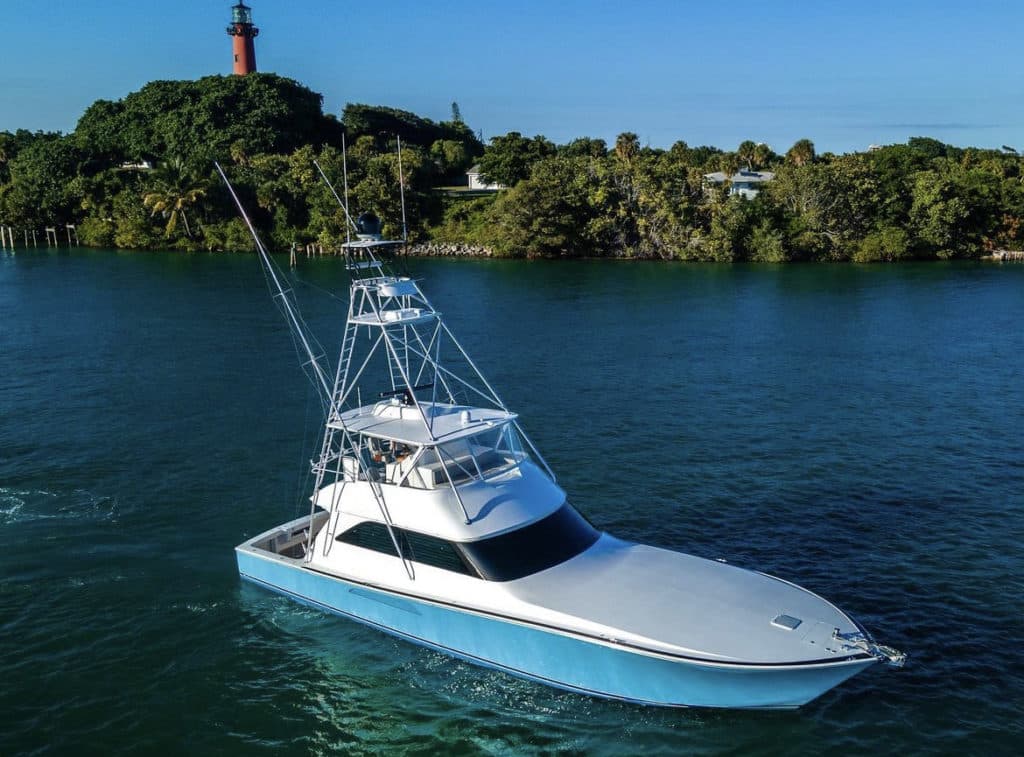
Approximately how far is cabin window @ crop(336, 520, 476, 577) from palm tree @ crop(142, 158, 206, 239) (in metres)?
99.9

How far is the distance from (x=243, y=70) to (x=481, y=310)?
110083 millimetres

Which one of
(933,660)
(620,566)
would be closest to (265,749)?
(620,566)

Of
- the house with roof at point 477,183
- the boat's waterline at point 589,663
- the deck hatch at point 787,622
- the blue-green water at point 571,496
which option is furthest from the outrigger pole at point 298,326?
the house with roof at point 477,183

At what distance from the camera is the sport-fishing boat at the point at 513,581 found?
15.0m

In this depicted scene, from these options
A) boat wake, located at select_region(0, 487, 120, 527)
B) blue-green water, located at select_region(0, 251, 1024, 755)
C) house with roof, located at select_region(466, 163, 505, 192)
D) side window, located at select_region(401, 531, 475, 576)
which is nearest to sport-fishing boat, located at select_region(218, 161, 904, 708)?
side window, located at select_region(401, 531, 475, 576)

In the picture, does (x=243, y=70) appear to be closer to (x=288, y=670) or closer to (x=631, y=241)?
(x=631, y=241)

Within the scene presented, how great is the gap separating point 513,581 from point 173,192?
105 meters

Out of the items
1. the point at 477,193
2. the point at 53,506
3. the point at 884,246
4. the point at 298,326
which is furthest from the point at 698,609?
the point at 477,193

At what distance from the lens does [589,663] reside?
15688 millimetres

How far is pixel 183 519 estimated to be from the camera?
82.6 feet

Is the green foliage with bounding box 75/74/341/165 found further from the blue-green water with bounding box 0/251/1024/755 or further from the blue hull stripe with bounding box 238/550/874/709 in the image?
the blue hull stripe with bounding box 238/550/874/709

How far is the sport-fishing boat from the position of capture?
15016 mm

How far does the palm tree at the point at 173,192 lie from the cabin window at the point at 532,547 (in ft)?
335

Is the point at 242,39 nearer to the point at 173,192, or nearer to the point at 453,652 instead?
the point at 173,192
